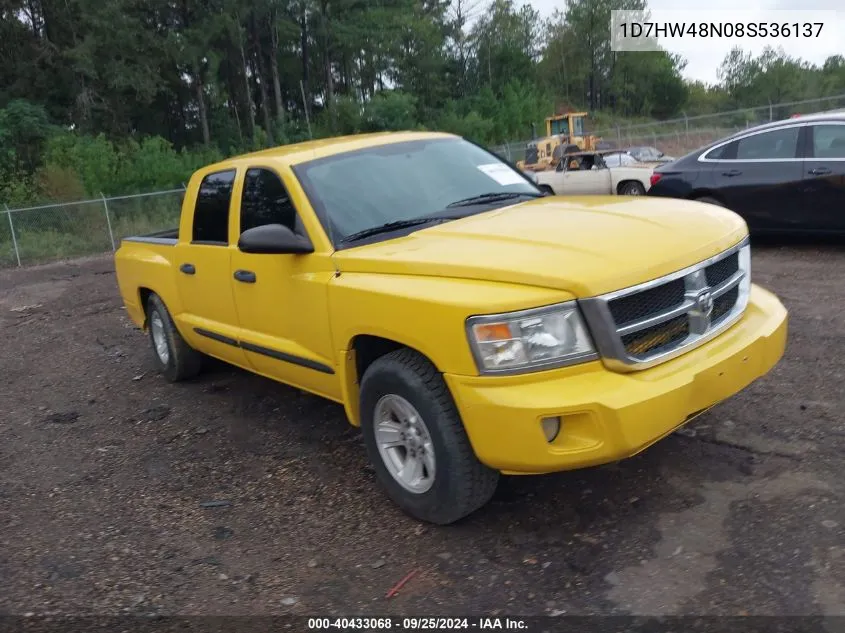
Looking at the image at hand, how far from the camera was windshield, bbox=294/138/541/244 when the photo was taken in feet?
14.1

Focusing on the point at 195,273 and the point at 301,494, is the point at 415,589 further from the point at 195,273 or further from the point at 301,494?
the point at 195,273

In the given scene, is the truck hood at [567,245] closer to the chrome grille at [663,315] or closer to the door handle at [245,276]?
the chrome grille at [663,315]

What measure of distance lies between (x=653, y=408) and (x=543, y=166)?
2408cm

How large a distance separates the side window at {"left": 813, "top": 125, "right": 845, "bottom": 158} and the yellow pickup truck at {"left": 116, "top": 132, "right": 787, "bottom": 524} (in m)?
4.99

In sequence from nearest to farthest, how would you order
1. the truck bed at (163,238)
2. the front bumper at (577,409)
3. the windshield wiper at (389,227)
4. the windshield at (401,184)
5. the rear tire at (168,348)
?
the front bumper at (577,409) → the windshield wiper at (389,227) → the windshield at (401,184) → the truck bed at (163,238) → the rear tire at (168,348)

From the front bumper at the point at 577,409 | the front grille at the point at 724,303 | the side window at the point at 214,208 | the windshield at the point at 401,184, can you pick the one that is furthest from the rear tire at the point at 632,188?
the front bumper at the point at 577,409

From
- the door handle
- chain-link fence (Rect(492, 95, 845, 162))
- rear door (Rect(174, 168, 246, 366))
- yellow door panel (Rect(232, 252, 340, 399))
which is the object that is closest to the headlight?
yellow door panel (Rect(232, 252, 340, 399))

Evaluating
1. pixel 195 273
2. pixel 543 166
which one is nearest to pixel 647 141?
pixel 543 166

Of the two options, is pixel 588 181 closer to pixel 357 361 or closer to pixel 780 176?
pixel 780 176

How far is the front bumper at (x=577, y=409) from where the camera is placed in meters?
3.08

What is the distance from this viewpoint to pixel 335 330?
3.99 meters

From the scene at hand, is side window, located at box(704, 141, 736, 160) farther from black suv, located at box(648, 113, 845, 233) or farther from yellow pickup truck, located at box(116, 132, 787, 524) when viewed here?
yellow pickup truck, located at box(116, 132, 787, 524)

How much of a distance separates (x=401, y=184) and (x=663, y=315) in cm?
179

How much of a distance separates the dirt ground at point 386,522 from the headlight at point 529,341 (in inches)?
34.5
